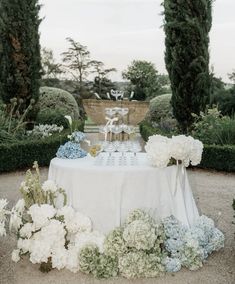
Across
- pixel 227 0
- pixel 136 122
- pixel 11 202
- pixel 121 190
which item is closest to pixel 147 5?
pixel 227 0

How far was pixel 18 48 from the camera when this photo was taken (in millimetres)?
11891

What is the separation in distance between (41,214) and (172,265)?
4.16ft

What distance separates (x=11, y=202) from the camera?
6.72m

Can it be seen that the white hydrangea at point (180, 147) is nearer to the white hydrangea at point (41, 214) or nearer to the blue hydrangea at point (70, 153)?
the blue hydrangea at point (70, 153)

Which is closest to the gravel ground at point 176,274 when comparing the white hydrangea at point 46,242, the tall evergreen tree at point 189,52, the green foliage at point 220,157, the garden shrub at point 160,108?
the white hydrangea at point 46,242

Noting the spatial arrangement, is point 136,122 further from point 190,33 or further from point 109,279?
point 109,279

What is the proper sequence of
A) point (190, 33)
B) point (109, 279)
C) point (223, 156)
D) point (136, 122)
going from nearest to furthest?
point (109, 279) < point (223, 156) < point (190, 33) < point (136, 122)

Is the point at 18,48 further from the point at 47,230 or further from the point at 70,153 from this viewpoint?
the point at 47,230

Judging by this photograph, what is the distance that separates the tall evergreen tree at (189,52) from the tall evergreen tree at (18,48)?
3.55 metres

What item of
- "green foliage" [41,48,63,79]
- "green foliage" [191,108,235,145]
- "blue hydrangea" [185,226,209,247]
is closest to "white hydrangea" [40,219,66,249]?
"blue hydrangea" [185,226,209,247]

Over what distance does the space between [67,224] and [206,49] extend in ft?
28.5

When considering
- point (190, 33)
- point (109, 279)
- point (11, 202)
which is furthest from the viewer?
point (190, 33)

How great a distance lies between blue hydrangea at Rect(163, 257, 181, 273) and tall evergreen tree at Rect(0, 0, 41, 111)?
8727 millimetres

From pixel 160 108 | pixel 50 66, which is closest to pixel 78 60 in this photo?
pixel 50 66
